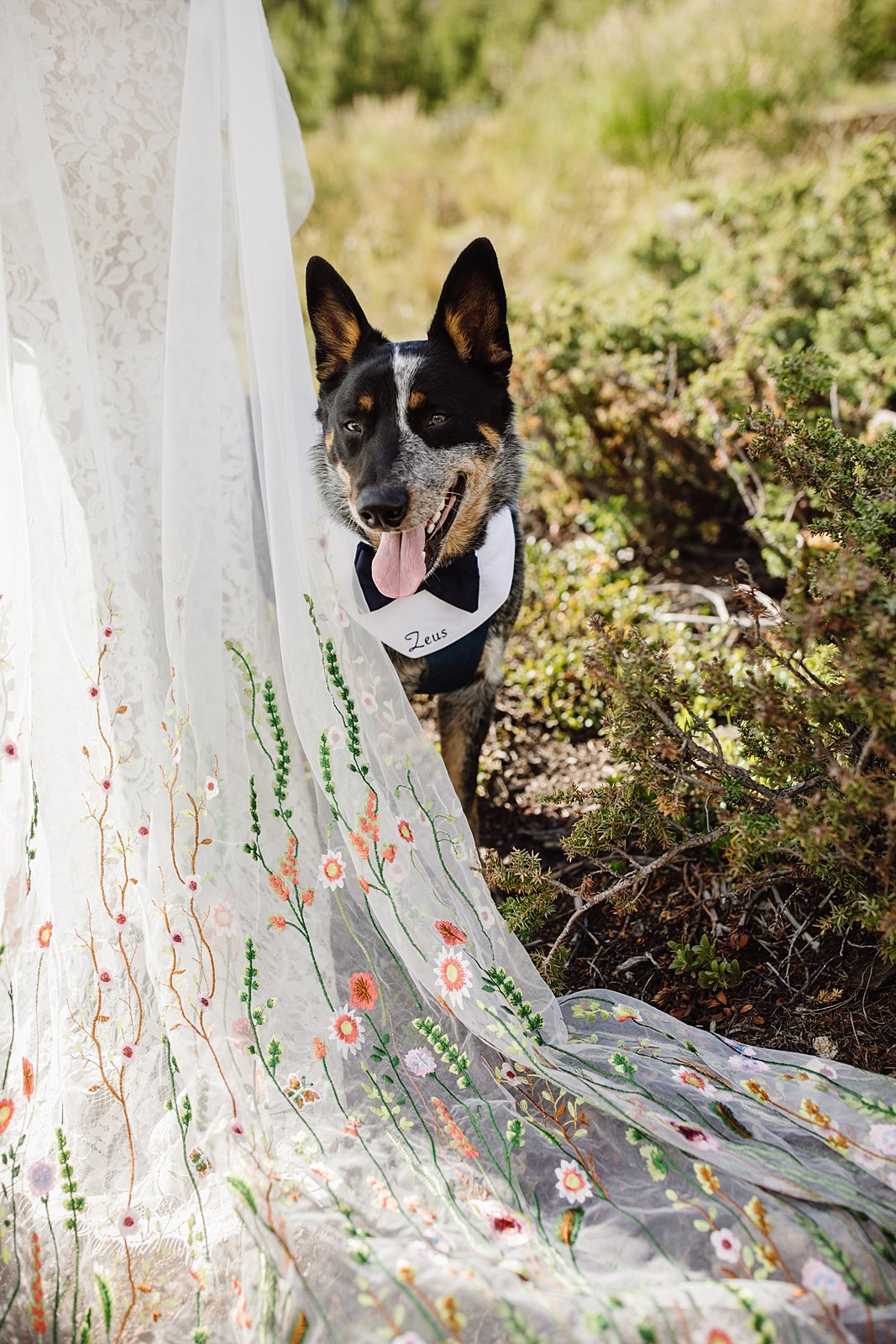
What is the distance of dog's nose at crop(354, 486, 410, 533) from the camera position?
6.84 ft

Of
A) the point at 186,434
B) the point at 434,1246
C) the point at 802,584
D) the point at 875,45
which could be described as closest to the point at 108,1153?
the point at 434,1246

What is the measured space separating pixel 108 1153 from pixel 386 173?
9.56 metres

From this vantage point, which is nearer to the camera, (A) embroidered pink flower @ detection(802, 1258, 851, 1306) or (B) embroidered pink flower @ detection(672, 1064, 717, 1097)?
(A) embroidered pink flower @ detection(802, 1258, 851, 1306)

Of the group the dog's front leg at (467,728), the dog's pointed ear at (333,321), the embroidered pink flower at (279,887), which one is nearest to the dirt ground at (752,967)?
the dog's front leg at (467,728)

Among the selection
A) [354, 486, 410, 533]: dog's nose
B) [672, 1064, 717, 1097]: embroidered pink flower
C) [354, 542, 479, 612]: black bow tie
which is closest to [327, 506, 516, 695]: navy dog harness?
[354, 542, 479, 612]: black bow tie

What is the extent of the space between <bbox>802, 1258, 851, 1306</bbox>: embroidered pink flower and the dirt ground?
0.61m

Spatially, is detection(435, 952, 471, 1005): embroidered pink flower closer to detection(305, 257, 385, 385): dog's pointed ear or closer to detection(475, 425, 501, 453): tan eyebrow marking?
detection(475, 425, 501, 453): tan eyebrow marking

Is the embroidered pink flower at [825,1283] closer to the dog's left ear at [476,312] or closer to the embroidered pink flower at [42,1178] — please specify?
the embroidered pink flower at [42,1178]

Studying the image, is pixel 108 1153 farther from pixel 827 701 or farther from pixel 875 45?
pixel 875 45

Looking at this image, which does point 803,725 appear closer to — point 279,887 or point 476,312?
point 279,887

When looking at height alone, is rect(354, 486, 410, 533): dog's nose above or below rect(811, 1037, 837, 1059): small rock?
above

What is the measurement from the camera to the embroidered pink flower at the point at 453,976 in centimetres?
182

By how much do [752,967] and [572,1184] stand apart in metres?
0.86

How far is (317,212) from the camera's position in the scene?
27.9 feet
